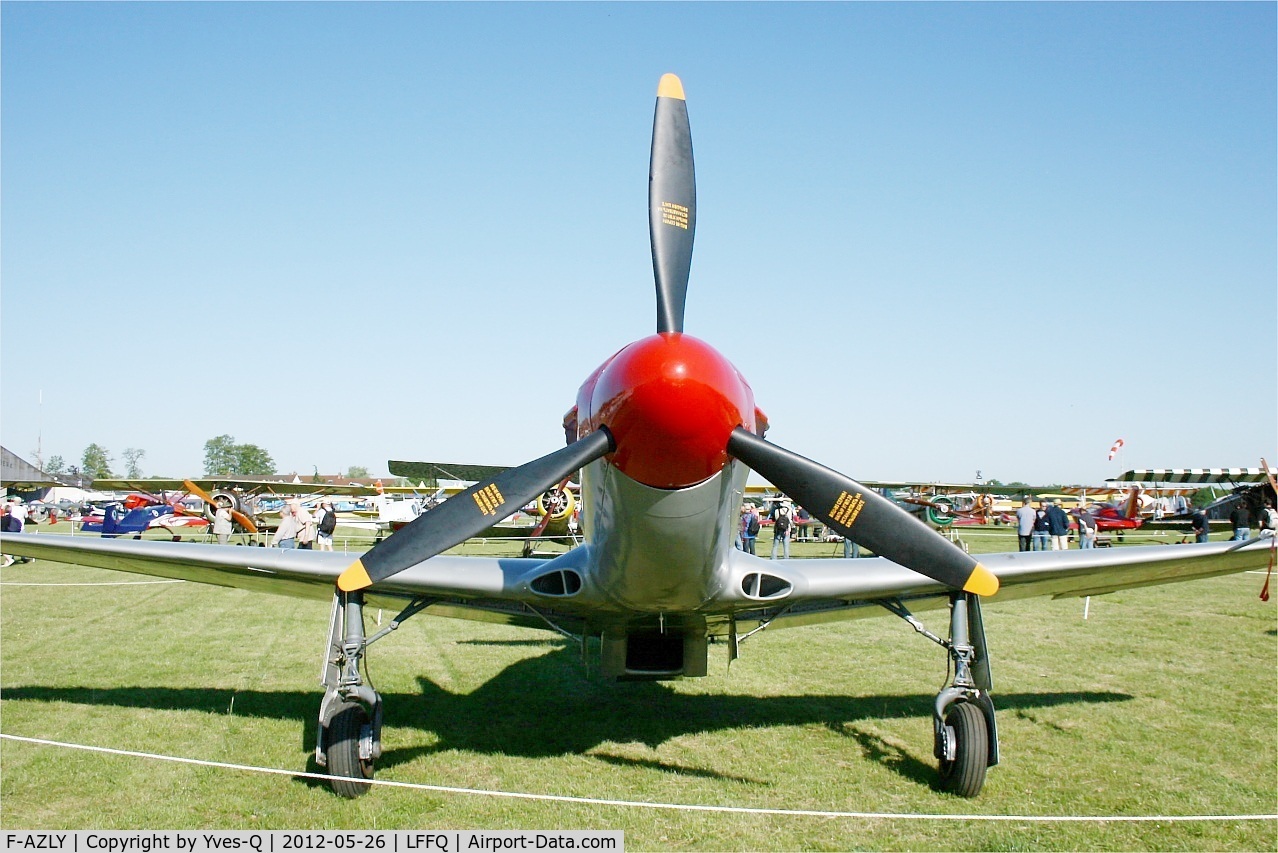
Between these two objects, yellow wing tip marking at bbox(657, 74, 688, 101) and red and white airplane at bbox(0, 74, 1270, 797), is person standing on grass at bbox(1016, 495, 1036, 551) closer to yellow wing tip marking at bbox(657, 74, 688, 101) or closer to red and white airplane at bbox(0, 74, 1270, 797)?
red and white airplane at bbox(0, 74, 1270, 797)

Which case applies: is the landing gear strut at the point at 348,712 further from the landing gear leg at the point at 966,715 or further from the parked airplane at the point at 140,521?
the parked airplane at the point at 140,521

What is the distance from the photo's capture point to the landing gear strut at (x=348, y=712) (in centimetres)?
537

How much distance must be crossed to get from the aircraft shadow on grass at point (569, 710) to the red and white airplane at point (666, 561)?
75 cm

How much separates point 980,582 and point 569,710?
14.8 ft

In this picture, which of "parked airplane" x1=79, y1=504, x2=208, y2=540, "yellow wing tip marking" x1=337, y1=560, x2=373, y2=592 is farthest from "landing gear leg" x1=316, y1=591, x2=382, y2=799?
"parked airplane" x1=79, y1=504, x2=208, y2=540

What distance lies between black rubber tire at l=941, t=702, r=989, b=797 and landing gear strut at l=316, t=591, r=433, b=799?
3791mm

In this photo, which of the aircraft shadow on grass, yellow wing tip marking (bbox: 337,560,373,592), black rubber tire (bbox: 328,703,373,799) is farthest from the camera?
the aircraft shadow on grass

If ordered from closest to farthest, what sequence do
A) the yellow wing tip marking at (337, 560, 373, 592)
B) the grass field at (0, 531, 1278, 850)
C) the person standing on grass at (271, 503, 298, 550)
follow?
the yellow wing tip marking at (337, 560, 373, 592) → the grass field at (0, 531, 1278, 850) → the person standing on grass at (271, 503, 298, 550)

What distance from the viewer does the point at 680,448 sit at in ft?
13.1

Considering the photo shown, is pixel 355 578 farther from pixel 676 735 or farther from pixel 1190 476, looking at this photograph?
pixel 1190 476

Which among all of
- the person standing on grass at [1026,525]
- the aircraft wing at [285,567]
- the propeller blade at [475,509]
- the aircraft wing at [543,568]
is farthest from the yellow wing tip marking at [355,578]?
the person standing on grass at [1026,525]

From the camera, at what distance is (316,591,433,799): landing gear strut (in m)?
5.37

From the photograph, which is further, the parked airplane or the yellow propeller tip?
the parked airplane

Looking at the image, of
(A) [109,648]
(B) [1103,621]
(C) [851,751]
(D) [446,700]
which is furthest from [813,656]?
(A) [109,648]
